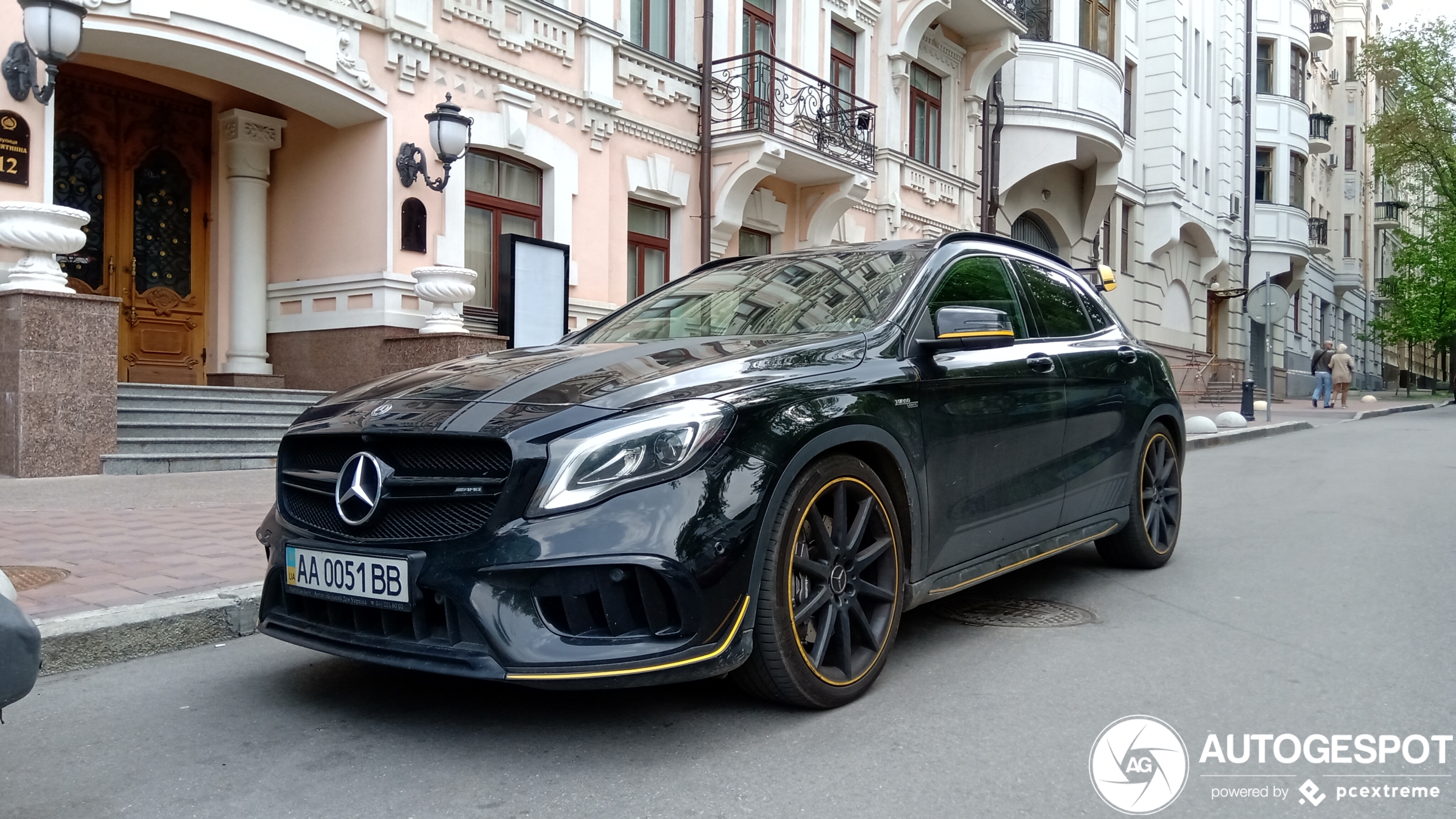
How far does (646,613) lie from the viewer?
296cm

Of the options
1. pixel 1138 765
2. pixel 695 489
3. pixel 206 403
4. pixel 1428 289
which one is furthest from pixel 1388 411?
pixel 695 489

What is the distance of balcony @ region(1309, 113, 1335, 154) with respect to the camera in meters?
41.4

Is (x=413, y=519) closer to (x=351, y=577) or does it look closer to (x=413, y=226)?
(x=351, y=577)

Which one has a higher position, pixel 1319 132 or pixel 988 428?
pixel 1319 132

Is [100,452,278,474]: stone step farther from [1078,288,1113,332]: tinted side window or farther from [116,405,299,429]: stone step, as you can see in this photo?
[1078,288,1113,332]: tinted side window

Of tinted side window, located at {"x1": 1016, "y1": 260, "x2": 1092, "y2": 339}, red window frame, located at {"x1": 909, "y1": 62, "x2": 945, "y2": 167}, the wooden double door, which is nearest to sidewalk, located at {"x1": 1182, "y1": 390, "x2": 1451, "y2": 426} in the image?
red window frame, located at {"x1": 909, "y1": 62, "x2": 945, "y2": 167}

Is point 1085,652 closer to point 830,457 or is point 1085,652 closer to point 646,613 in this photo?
point 830,457

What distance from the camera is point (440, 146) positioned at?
11.8 meters

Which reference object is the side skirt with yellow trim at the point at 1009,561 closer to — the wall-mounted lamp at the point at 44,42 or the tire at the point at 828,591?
the tire at the point at 828,591

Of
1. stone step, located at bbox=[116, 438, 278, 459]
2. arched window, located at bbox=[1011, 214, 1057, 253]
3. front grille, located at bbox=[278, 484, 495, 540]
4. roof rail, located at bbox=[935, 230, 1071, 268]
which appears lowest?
stone step, located at bbox=[116, 438, 278, 459]

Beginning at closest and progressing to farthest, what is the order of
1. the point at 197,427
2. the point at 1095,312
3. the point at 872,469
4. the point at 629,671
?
1. the point at 629,671
2. the point at 872,469
3. the point at 1095,312
4. the point at 197,427

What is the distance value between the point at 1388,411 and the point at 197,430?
1107 inches

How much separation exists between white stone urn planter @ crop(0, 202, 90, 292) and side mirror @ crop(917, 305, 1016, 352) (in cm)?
732

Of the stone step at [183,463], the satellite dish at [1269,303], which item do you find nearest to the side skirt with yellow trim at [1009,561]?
the stone step at [183,463]
